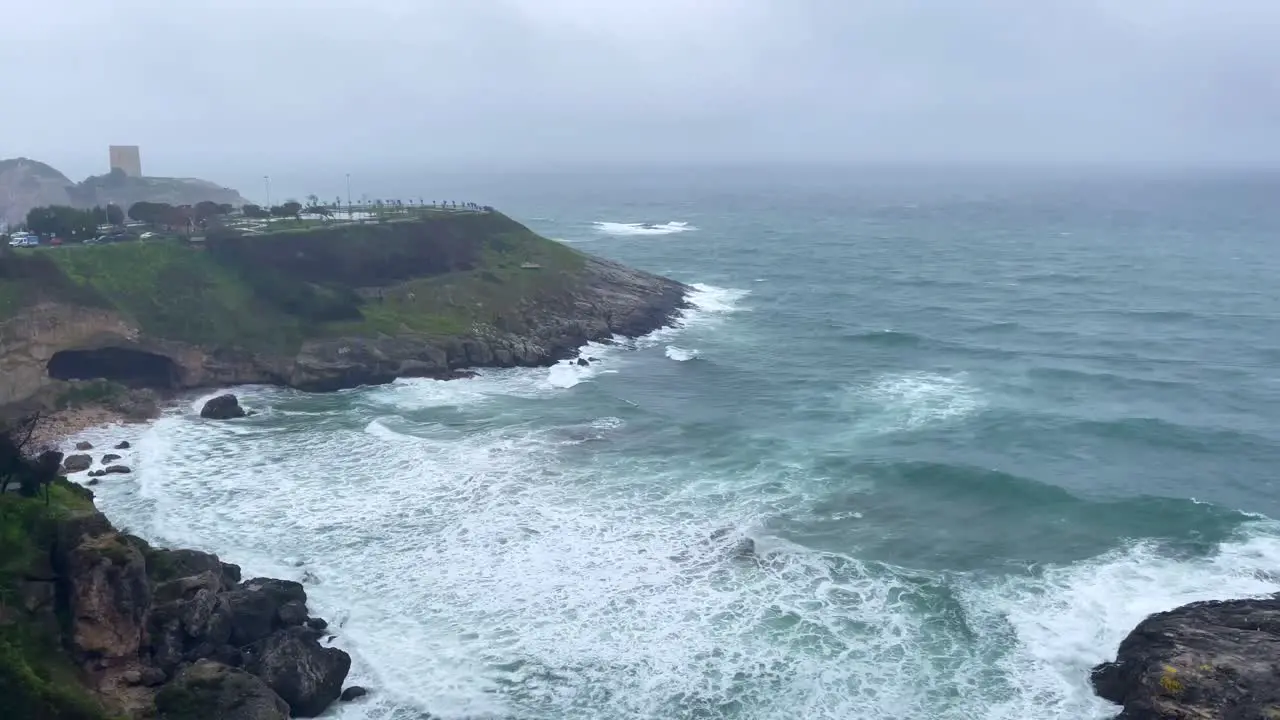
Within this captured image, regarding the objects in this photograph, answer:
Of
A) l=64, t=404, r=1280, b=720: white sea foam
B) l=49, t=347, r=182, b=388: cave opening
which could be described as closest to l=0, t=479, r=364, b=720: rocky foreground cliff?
l=64, t=404, r=1280, b=720: white sea foam

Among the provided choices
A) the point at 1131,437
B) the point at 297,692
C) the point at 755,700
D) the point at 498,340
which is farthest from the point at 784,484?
the point at 498,340

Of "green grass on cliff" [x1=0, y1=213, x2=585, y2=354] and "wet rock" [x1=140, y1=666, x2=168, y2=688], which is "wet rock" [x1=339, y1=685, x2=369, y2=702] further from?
"green grass on cliff" [x1=0, y1=213, x2=585, y2=354]

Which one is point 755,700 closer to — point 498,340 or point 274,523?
point 274,523

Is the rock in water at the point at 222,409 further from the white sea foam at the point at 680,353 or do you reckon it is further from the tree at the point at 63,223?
the white sea foam at the point at 680,353

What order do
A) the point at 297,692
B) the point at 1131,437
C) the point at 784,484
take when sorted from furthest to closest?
the point at 1131,437, the point at 784,484, the point at 297,692

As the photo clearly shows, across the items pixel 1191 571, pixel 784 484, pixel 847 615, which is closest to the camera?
pixel 847 615

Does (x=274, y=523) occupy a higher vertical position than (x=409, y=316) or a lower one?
lower

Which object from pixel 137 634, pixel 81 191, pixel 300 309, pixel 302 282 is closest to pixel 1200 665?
pixel 137 634
